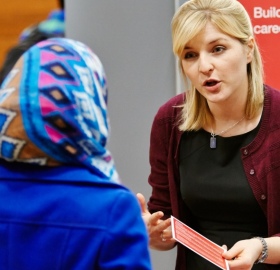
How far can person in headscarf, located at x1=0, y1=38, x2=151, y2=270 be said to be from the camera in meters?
0.99

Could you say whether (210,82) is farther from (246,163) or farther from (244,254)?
(244,254)

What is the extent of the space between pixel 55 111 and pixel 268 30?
1788 mm

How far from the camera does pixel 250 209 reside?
6.16 feet

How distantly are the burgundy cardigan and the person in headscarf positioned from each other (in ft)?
2.92

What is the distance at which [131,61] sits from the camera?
2.76 meters

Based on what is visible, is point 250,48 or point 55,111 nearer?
point 55,111

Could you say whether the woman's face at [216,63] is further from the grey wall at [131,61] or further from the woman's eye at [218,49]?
the grey wall at [131,61]

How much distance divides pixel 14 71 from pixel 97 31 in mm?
1736

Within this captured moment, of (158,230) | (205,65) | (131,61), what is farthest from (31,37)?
(131,61)

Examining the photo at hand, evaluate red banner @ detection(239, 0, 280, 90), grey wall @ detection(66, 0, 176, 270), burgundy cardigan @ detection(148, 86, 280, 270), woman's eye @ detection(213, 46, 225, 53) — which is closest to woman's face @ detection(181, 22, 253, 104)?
woman's eye @ detection(213, 46, 225, 53)

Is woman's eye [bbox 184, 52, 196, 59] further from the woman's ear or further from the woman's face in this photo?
the woman's ear

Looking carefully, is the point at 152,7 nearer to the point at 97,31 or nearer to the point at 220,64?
the point at 97,31

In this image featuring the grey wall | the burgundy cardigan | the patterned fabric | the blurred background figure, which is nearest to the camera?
the patterned fabric

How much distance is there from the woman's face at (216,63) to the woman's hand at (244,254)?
399mm
